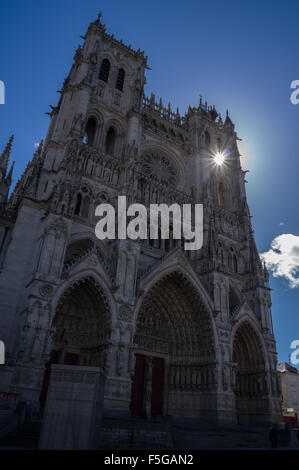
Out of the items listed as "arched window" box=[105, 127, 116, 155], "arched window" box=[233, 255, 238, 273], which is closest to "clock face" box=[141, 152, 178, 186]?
"arched window" box=[105, 127, 116, 155]

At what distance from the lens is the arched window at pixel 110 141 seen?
26455 mm

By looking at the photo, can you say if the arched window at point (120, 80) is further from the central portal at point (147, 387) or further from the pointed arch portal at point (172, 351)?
the central portal at point (147, 387)

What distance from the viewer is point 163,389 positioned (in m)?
20.1

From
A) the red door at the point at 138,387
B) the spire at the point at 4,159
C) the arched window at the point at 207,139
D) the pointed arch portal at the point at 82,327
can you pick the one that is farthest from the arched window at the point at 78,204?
the arched window at the point at 207,139

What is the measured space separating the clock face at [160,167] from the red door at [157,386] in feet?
45.7

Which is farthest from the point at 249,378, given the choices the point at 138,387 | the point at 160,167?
the point at 160,167

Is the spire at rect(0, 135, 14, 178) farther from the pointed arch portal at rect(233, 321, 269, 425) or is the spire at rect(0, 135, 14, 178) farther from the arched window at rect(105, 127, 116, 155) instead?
the pointed arch portal at rect(233, 321, 269, 425)

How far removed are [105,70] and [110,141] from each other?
22.7 ft

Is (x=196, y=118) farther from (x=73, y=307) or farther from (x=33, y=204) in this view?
(x=73, y=307)

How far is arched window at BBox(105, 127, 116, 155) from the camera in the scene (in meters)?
26.5

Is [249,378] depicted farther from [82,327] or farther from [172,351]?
[82,327]

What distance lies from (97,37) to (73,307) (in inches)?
933

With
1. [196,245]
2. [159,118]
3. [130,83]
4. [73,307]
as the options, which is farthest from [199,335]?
[130,83]

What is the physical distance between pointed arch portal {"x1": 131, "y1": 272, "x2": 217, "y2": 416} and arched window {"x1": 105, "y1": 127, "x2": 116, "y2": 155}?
39.0 ft
